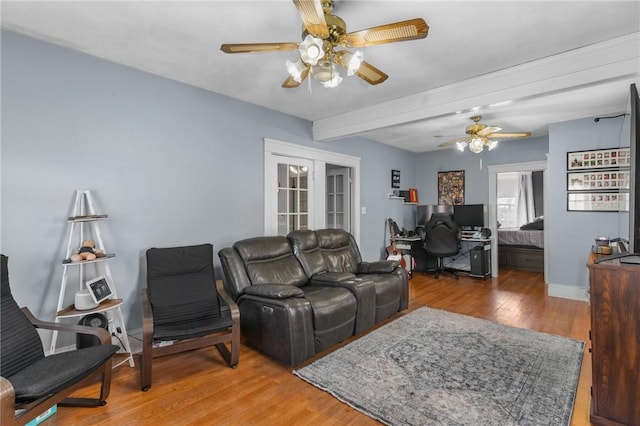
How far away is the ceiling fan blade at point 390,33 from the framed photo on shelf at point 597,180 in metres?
3.95

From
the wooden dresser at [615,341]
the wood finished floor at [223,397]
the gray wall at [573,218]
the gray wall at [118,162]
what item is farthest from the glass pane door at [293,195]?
the gray wall at [573,218]

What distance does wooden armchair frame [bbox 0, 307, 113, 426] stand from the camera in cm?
144

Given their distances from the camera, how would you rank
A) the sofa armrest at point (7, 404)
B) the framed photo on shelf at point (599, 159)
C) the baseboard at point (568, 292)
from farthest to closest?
the baseboard at point (568, 292) → the framed photo on shelf at point (599, 159) → the sofa armrest at point (7, 404)

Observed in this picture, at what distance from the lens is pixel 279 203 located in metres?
4.33

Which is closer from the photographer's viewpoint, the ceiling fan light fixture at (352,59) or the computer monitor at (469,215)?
the ceiling fan light fixture at (352,59)

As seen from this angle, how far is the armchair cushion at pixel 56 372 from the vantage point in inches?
62.6

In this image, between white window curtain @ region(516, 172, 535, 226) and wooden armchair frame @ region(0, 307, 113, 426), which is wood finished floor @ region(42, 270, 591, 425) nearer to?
wooden armchair frame @ region(0, 307, 113, 426)

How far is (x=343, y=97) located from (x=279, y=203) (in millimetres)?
1589

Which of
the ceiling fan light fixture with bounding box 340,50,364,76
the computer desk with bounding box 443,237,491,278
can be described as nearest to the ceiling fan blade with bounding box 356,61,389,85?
the ceiling fan light fixture with bounding box 340,50,364,76

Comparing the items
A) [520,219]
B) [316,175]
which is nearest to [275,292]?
[316,175]

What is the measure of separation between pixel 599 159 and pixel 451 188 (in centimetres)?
257

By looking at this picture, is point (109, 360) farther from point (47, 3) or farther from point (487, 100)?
point (487, 100)

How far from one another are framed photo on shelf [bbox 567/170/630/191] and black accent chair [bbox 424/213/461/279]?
1754 mm

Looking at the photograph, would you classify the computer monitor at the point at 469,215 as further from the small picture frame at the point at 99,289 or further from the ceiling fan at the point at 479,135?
the small picture frame at the point at 99,289
